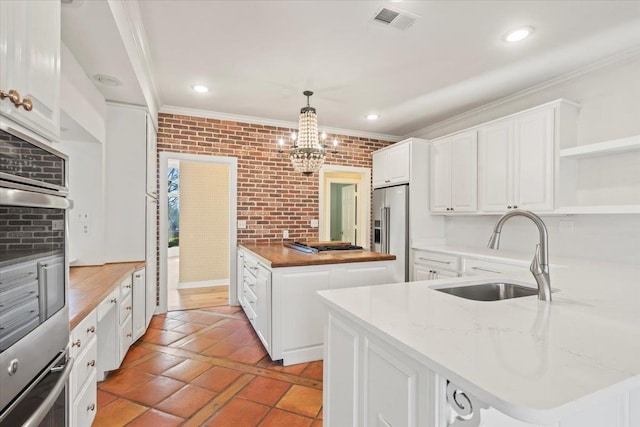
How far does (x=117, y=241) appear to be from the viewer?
2.88 meters

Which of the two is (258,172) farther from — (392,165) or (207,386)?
(207,386)

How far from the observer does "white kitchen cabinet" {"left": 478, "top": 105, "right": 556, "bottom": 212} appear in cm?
283

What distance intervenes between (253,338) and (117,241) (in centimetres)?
156

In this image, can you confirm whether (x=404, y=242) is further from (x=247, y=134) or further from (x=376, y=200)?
(x=247, y=134)

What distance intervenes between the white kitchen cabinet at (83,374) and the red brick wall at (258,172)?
2.55 metres

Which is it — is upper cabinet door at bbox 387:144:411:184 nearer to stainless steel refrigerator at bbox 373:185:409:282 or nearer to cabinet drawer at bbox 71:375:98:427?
stainless steel refrigerator at bbox 373:185:409:282

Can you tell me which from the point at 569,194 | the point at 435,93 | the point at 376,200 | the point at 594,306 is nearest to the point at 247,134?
the point at 376,200

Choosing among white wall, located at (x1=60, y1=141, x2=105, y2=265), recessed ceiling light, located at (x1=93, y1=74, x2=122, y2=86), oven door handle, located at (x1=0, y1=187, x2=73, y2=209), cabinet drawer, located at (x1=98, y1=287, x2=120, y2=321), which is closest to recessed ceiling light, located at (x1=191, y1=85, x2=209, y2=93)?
recessed ceiling light, located at (x1=93, y1=74, x2=122, y2=86)

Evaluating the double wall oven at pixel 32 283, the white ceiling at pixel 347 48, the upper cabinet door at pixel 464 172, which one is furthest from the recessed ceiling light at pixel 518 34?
the double wall oven at pixel 32 283

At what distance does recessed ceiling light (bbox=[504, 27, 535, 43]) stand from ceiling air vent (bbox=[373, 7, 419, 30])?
0.76 meters

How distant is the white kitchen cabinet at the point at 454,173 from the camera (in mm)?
3600

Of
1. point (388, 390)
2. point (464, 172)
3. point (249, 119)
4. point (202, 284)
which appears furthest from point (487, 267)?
point (202, 284)

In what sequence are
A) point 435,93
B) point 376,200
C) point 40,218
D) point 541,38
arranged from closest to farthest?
point 40,218
point 541,38
point 435,93
point 376,200

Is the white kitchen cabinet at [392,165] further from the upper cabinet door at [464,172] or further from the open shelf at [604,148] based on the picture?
the open shelf at [604,148]
